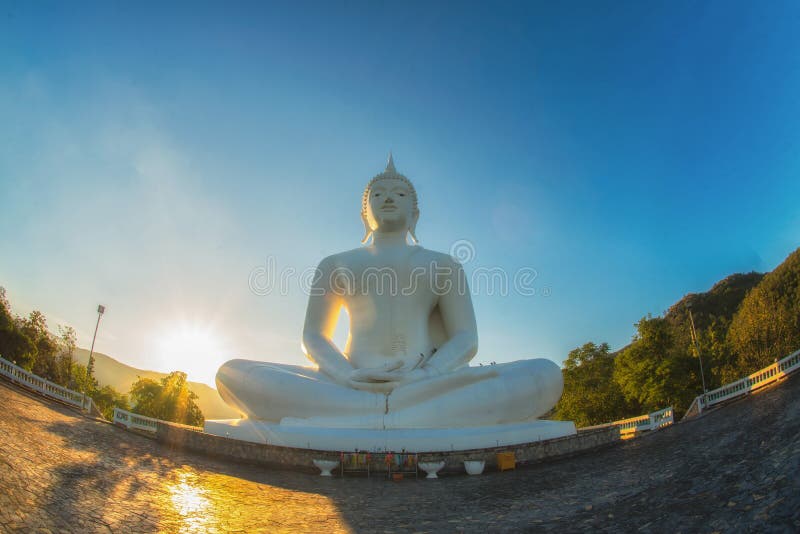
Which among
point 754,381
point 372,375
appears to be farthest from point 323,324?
point 754,381

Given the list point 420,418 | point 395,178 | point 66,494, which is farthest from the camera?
point 395,178

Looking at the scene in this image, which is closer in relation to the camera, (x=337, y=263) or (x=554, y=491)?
(x=554, y=491)

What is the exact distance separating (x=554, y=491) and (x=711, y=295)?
4437 cm

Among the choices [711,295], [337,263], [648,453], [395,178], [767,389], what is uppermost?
[711,295]

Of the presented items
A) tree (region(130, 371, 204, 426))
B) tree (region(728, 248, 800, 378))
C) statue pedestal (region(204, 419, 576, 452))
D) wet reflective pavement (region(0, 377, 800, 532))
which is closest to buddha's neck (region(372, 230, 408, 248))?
statue pedestal (region(204, 419, 576, 452))

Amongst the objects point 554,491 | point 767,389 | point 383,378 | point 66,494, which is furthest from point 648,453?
point 66,494

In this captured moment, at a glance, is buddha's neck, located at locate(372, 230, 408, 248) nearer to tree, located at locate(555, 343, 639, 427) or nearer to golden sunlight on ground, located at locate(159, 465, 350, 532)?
golden sunlight on ground, located at locate(159, 465, 350, 532)

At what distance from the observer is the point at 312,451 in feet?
24.3

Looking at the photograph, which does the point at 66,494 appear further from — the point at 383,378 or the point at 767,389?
the point at 767,389

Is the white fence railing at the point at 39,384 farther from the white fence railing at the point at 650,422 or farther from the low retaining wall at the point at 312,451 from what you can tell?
the white fence railing at the point at 650,422

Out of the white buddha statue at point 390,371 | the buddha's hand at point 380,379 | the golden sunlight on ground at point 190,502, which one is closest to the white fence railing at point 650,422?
the white buddha statue at point 390,371

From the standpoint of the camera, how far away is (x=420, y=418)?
8.70 metres

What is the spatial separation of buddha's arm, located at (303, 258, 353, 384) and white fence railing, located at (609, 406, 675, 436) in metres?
6.10

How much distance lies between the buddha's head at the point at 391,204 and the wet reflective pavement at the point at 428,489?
6675 millimetres
